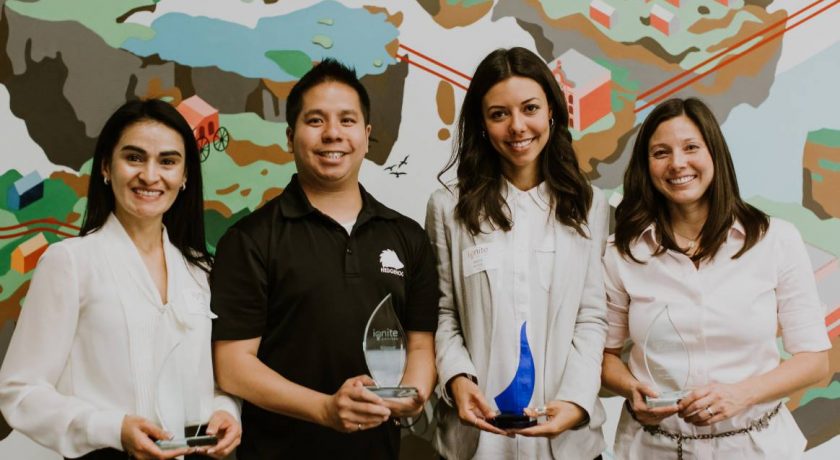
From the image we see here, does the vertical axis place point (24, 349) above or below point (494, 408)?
above

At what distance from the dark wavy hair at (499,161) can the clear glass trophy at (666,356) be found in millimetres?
320

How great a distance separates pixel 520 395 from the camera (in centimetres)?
177

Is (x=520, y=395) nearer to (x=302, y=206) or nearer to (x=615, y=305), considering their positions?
(x=615, y=305)

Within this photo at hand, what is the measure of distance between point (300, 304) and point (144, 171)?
1.59 ft

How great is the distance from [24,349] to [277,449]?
62 cm

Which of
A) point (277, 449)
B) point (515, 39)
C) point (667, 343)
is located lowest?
point (277, 449)

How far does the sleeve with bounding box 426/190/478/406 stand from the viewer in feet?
6.27

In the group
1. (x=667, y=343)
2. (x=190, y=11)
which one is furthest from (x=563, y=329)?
(x=190, y=11)

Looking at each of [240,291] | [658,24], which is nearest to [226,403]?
[240,291]

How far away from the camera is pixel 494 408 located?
183 cm

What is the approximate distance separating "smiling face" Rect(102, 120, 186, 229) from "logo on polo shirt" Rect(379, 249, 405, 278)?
54cm

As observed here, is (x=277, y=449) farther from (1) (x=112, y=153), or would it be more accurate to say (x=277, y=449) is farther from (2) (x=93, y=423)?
(1) (x=112, y=153)

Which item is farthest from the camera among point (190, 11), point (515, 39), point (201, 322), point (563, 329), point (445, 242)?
point (515, 39)

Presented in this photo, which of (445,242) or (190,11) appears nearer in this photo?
(445,242)
